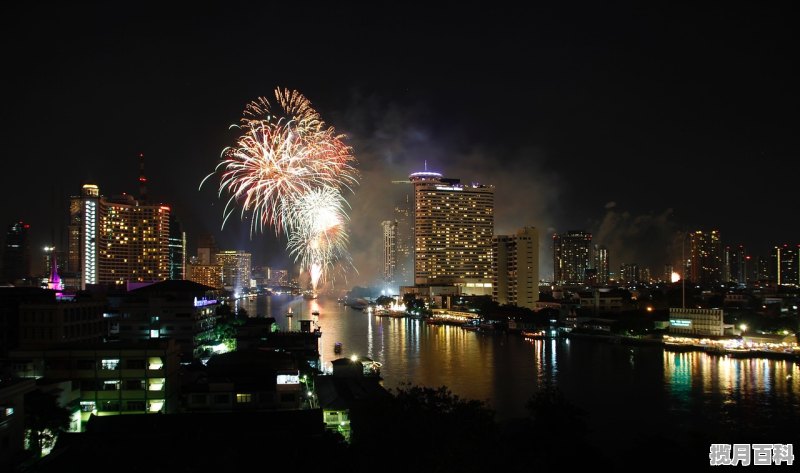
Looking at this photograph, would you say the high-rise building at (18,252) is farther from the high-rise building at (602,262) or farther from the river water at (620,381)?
the high-rise building at (602,262)

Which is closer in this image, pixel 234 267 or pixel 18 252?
pixel 18 252

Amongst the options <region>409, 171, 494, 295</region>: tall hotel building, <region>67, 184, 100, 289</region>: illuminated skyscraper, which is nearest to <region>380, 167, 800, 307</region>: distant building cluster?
<region>409, 171, 494, 295</region>: tall hotel building

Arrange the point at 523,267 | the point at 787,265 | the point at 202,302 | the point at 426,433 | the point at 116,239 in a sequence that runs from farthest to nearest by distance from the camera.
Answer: the point at 787,265
the point at 523,267
the point at 116,239
the point at 202,302
the point at 426,433

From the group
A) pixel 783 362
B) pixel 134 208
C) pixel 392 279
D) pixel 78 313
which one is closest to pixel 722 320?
pixel 783 362

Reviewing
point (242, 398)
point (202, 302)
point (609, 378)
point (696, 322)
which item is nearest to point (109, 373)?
point (242, 398)

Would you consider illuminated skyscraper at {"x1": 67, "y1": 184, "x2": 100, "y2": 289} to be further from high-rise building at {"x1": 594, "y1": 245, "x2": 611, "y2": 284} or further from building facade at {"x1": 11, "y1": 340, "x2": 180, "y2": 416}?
high-rise building at {"x1": 594, "y1": 245, "x2": 611, "y2": 284}

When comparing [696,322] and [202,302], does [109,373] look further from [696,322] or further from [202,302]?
[696,322]
